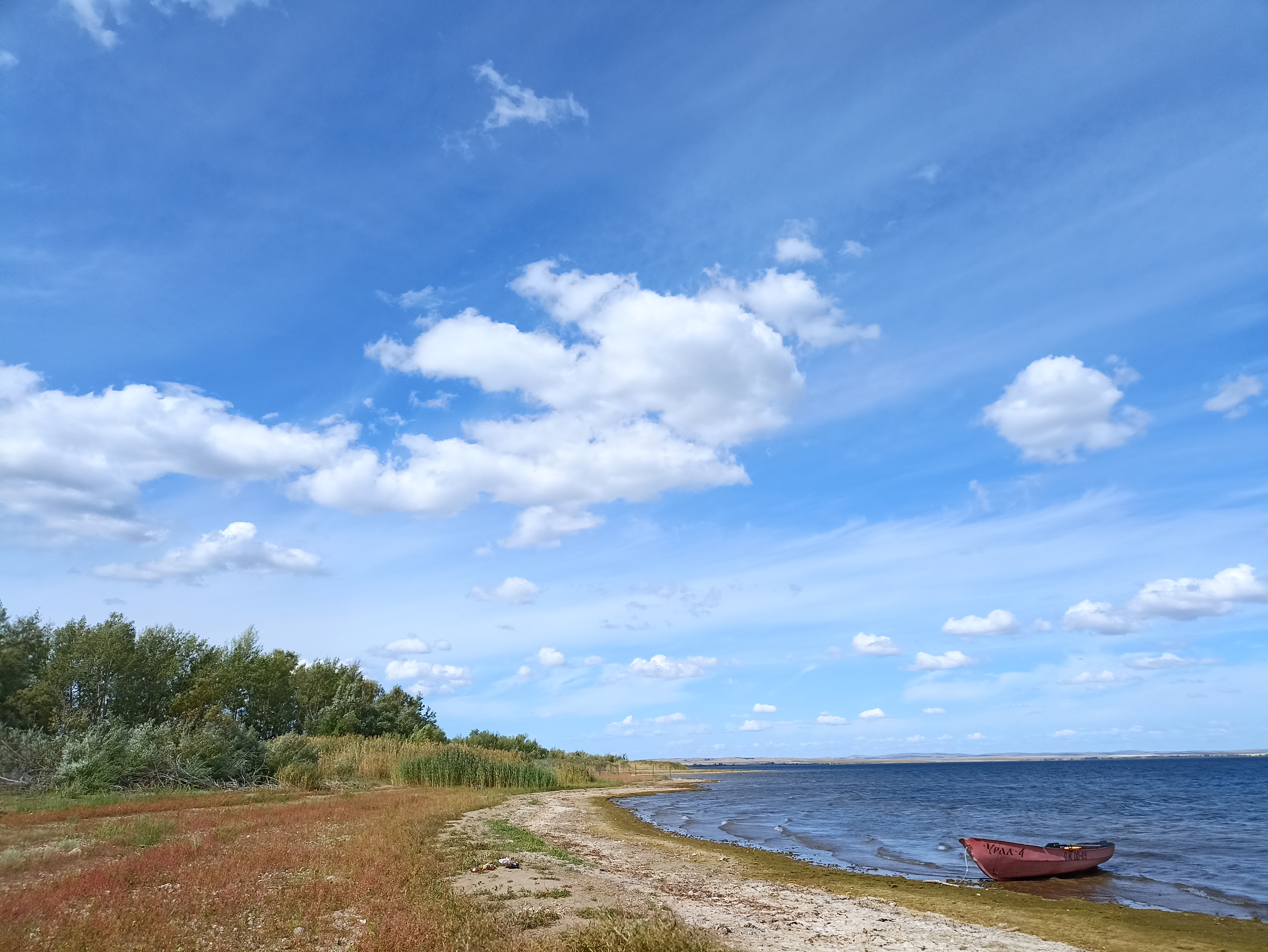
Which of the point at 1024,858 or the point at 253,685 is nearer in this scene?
the point at 1024,858

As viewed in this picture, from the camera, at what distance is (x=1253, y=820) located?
1626 inches

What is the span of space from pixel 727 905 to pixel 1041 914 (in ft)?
21.9

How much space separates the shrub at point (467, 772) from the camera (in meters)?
42.4

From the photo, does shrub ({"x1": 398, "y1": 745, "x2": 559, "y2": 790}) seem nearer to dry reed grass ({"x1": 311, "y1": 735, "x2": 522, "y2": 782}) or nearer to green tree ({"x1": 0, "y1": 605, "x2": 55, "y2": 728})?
dry reed grass ({"x1": 311, "y1": 735, "x2": 522, "y2": 782})

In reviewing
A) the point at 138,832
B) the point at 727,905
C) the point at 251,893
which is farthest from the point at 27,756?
the point at 727,905

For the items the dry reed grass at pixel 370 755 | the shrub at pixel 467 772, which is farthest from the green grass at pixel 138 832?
the shrub at pixel 467 772

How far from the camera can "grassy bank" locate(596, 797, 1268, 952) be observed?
13.5 m

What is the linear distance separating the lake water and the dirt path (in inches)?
251

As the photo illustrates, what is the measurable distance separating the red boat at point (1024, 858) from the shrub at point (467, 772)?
96.1 ft

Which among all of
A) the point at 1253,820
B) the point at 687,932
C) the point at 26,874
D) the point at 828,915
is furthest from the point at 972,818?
the point at 26,874

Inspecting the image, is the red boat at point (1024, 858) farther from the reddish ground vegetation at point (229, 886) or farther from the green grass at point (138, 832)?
the green grass at point (138, 832)

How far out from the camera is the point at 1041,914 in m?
15.5

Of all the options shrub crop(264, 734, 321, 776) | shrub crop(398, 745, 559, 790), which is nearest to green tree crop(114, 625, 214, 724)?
shrub crop(264, 734, 321, 776)

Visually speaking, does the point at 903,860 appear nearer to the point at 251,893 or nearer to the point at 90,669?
the point at 251,893
